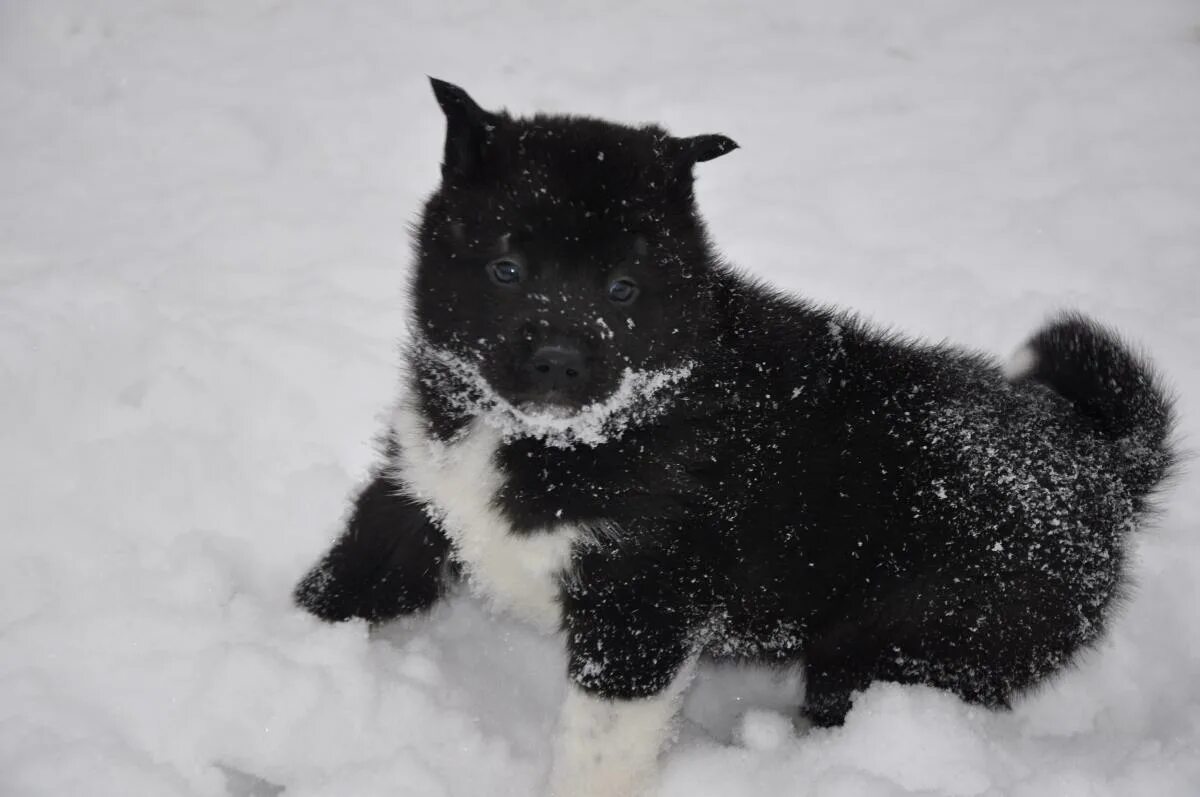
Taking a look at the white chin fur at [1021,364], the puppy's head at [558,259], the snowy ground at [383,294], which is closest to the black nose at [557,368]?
the puppy's head at [558,259]

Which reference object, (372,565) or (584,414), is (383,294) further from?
(584,414)

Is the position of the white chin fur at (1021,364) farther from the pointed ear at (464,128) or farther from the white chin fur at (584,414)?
the pointed ear at (464,128)

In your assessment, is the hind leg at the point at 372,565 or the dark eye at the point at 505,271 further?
the hind leg at the point at 372,565

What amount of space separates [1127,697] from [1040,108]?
3.80m

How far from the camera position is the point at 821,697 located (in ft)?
9.71

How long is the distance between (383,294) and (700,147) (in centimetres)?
225

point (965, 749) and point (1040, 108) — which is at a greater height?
point (1040, 108)

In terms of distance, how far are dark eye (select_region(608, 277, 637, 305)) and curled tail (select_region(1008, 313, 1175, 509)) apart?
1392mm

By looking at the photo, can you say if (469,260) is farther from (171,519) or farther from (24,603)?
(24,603)

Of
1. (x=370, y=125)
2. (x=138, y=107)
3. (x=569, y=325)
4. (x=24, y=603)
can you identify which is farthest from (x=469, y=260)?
(x=138, y=107)

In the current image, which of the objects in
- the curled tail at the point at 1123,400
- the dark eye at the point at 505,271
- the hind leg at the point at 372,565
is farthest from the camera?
the hind leg at the point at 372,565

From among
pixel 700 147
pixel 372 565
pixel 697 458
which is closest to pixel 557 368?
pixel 697 458

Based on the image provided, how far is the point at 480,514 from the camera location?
263 cm

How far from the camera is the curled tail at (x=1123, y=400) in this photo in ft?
9.50
